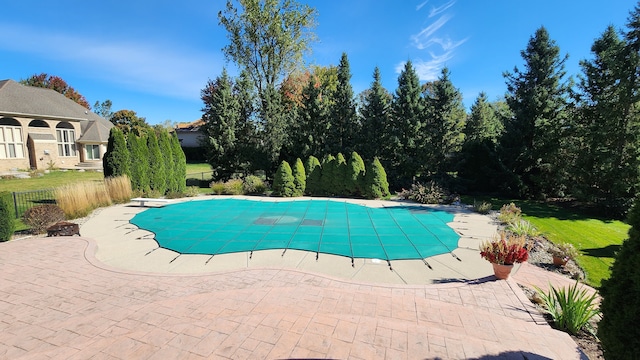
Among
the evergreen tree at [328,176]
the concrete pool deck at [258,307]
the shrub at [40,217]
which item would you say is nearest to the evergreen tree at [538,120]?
the evergreen tree at [328,176]

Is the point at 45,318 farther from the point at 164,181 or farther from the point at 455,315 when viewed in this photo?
the point at 164,181

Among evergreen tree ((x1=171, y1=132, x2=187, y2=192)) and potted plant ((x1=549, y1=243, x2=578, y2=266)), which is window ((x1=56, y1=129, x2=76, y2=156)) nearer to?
evergreen tree ((x1=171, y1=132, x2=187, y2=192))

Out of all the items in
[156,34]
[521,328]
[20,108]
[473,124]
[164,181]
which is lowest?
[521,328]

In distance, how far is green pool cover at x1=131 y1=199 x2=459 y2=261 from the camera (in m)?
8.29

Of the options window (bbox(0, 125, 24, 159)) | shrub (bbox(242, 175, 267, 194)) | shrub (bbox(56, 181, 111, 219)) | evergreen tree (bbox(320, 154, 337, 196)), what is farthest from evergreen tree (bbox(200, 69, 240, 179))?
window (bbox(0, 125, 24, 159))

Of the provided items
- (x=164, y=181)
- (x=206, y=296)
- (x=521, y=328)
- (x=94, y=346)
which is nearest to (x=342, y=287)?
(x=206, y=296)

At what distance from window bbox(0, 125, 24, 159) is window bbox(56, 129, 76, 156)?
129 inches

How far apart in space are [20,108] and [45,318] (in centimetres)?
3330

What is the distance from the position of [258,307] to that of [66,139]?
37228 mm

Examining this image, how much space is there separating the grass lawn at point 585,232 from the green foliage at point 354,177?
733cm

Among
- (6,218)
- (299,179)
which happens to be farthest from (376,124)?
(6,218)

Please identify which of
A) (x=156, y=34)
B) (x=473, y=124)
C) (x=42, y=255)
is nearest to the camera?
(x=42, y=255)

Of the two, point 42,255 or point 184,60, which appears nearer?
point 42,255

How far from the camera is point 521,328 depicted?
14.2 feet
